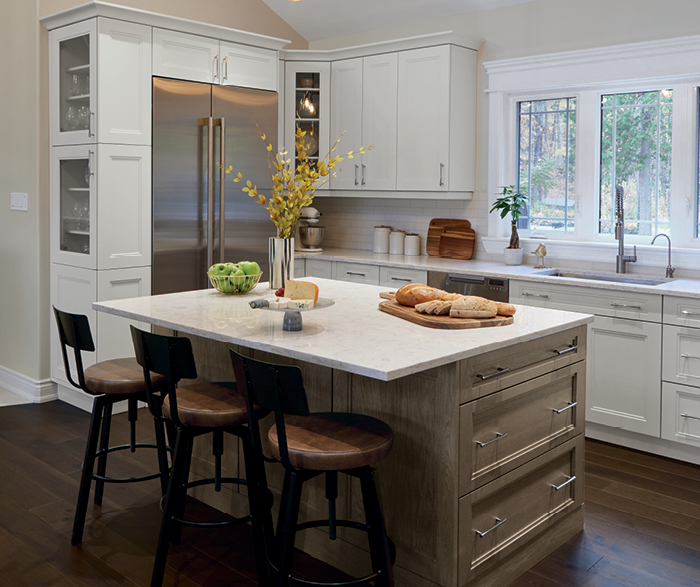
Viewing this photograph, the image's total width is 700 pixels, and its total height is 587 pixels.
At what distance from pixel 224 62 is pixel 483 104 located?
192 cm

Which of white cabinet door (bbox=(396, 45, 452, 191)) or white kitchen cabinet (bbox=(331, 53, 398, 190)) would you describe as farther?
white kitchen cabinet (bbox=(331, 53, 398, 190))

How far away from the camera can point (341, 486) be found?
2.71 meters

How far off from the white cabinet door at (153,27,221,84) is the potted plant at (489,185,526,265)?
2.19m

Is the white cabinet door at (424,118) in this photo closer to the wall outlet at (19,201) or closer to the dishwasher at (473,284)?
the dishwasher at (473,284)

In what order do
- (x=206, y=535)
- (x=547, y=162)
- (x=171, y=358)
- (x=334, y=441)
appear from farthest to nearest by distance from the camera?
(x=547, y=162)
(x=206, y=535)
(x=171, y=358)
(x=334, y=441)

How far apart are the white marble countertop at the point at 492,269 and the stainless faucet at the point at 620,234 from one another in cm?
8

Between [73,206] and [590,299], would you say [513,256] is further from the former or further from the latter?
[73,206]

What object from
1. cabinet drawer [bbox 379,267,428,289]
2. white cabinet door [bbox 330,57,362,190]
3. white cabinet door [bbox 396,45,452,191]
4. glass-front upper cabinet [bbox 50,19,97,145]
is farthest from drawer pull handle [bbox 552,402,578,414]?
glass-front upper cabinet [bbox 50,19,97,145]

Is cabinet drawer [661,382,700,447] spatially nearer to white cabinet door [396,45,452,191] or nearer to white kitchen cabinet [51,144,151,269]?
white cabinet door [396,45,452,191]

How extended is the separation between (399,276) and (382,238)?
797mm

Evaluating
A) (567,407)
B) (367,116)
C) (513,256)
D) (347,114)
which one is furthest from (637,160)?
(567,407)

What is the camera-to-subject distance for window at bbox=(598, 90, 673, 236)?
14.9ft

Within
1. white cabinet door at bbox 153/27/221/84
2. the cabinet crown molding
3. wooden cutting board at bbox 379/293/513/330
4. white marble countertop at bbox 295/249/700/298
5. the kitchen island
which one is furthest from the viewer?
white cabinet door at bbox 153/27/221/84

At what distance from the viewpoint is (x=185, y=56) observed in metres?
4.80
